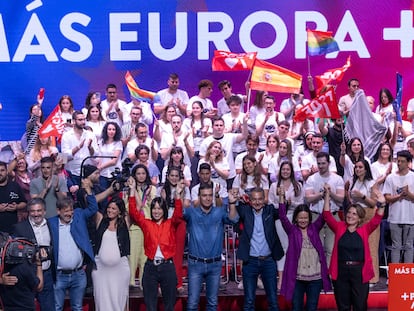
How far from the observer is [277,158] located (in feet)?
41.4

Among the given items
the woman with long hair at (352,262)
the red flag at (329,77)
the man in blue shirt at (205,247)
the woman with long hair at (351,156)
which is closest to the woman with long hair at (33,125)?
the man in blue shirt at (205,247)

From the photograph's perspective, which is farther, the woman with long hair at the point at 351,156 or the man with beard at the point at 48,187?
the woman with long hair at the point at 351,156

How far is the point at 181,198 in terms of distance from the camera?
11.2 m

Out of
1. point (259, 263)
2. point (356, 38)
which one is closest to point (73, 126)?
point (259, 263)

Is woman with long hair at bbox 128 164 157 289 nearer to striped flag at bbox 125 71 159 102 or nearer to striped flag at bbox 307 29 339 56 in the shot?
striped flag at bbox 125 71 159 102

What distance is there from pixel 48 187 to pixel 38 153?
4.61 feet

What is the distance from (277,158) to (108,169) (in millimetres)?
2309

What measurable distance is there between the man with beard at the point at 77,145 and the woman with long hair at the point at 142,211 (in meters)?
1.50

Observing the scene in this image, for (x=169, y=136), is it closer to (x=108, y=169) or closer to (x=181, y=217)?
(x=108, y=169)

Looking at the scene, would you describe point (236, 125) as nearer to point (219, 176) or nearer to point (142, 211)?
point (219, 176)

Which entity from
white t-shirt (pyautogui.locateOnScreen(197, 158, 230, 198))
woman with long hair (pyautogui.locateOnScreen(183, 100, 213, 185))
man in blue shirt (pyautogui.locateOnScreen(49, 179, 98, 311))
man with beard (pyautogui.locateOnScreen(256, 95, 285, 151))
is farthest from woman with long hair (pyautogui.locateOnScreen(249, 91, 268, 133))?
man in blue shirt (pyautogui.locateOnScreen(49, 179, 98, 311))

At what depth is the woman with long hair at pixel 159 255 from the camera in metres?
10.8

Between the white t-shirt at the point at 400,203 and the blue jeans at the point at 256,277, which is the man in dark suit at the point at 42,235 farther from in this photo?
the white t-shirt at the point at 400,203

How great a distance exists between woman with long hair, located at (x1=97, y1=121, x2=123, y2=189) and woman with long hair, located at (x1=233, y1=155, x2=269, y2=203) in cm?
182
